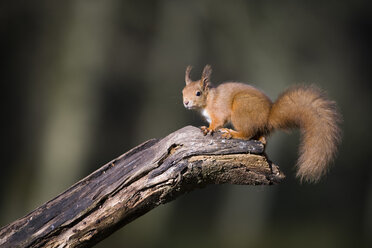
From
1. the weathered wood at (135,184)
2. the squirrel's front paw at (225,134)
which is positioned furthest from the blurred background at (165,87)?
the weathered wood at (135,184)

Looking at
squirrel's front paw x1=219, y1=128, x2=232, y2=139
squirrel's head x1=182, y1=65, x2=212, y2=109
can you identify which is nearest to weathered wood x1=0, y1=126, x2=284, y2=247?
squirrel's front paw x1=219, y1=128, x2=232, y2=139

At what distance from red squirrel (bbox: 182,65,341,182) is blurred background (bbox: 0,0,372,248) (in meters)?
2.95

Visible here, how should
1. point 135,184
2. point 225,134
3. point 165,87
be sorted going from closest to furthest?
1. point 135,184
2. point 225,134
3. point 165,87

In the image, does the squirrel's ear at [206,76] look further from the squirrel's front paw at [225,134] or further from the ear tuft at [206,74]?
the squirrel's front paw at [225,134]

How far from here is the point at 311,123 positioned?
91.1 inches

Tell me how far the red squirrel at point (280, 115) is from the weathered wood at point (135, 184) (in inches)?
5.8

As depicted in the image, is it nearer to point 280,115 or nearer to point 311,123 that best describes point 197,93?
point 280,115

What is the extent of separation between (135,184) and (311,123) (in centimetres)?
91

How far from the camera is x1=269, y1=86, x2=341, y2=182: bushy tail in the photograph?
2.23 metres

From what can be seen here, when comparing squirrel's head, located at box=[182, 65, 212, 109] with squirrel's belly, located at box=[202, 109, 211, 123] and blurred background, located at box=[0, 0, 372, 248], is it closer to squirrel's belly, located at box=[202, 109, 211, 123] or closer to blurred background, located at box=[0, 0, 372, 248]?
squirrel's belly, located at box=[202, 109, 211, 123]

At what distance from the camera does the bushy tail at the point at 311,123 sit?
2227 mm

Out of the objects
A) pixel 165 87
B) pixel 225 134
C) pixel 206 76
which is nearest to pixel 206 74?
pixel 206 76

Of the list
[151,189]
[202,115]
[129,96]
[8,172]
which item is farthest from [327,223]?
[151,189]

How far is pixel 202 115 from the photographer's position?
8.79 ft
